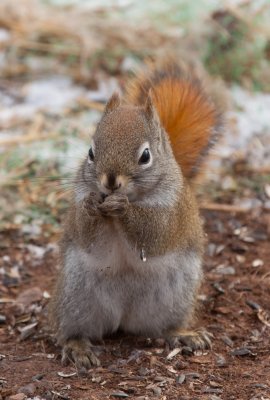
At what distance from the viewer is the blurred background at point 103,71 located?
445cm

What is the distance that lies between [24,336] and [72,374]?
452 mm

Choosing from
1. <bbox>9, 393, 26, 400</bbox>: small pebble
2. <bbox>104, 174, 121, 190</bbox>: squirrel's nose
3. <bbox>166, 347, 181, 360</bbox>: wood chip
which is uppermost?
<bbox>104, 174, 121, 190</bbox>: squirrel's nose

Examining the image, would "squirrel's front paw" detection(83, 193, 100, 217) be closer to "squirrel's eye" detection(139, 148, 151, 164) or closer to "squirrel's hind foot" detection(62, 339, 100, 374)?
"squirrel's eye" detection(139, 148, 151, 164)

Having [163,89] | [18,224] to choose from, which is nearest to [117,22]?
[18,224]

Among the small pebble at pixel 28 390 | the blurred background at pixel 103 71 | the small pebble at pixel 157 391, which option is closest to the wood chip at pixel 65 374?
the small pebble at pixel 28 390

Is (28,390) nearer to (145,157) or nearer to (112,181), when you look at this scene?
(112,181)

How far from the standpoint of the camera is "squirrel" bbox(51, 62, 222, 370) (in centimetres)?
262

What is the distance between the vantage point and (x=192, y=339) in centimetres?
304

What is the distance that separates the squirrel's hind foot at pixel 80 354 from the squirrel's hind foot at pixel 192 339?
31cm

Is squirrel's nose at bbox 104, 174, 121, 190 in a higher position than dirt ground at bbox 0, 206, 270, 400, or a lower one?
higher

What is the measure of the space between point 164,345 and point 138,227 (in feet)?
1.90

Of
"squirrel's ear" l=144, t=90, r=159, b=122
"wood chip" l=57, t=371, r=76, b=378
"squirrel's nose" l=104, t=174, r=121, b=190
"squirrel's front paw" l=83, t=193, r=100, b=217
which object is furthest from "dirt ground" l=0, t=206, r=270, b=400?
"squirrel's ear" l=144, t=90, r=159, b=122

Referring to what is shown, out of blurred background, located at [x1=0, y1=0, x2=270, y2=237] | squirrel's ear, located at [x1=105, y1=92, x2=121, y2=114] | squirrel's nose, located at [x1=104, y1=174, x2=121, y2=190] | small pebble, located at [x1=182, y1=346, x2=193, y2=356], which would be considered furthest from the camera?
blurred background, located at [x1=0, y1=0, x2=270, y2=237]

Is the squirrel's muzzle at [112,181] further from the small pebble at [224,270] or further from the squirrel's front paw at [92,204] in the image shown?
the small pebble at [224,270]
